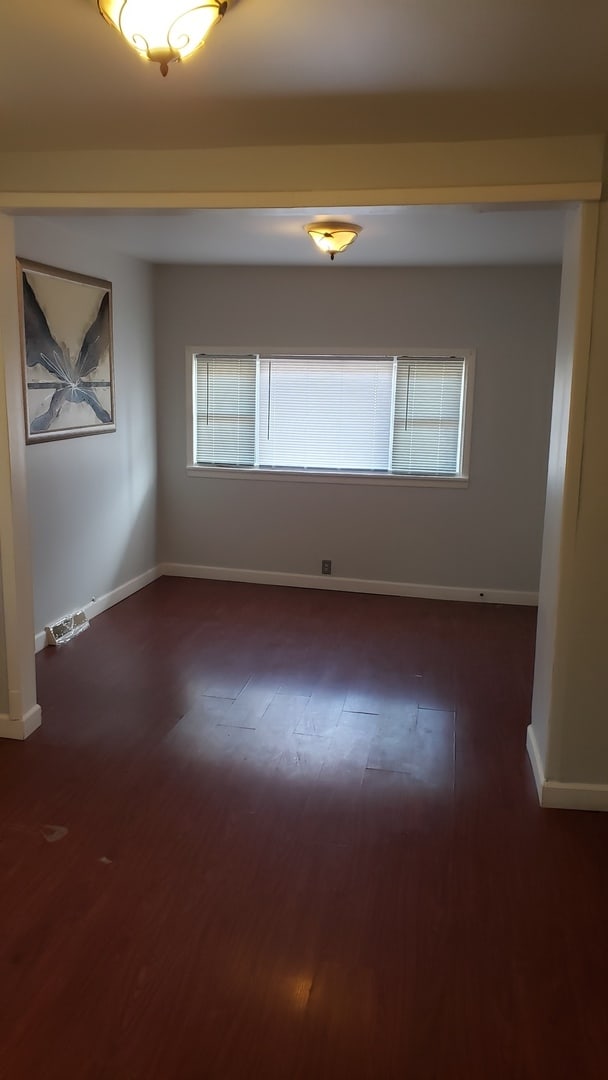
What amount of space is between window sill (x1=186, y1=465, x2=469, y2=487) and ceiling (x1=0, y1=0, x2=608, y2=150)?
3319 mm

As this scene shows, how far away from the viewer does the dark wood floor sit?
1902mm

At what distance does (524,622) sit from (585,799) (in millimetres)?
2424

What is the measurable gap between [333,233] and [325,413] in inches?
78.8

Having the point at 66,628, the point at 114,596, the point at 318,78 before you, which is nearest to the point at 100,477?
the point at 114,596

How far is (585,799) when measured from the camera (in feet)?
9.76

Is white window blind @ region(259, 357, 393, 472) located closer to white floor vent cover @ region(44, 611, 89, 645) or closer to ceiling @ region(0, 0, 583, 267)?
white floor vent cover @ region(44, 611, 89, 645)

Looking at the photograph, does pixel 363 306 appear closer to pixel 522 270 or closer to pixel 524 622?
pixel 522 270

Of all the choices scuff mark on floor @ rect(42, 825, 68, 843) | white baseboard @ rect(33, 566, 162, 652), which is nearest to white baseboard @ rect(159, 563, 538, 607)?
white baseboard @ rect(33, 566, 162, 652)

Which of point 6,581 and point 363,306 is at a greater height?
point 363,306

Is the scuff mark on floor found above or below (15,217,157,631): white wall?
below

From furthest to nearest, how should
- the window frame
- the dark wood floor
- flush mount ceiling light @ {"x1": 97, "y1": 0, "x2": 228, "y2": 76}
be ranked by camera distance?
1. the window frame
2. the dark wood floor
3. flush mount ceiling light @ {"x1": 97, "y1": 0, "x2": 228, "y2": 76}

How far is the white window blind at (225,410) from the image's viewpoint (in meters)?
5.96

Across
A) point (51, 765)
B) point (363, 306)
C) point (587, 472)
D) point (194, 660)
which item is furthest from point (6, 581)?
point (363, 306)

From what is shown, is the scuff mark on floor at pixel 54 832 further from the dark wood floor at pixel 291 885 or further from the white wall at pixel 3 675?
the white wall at pixel 3 675
